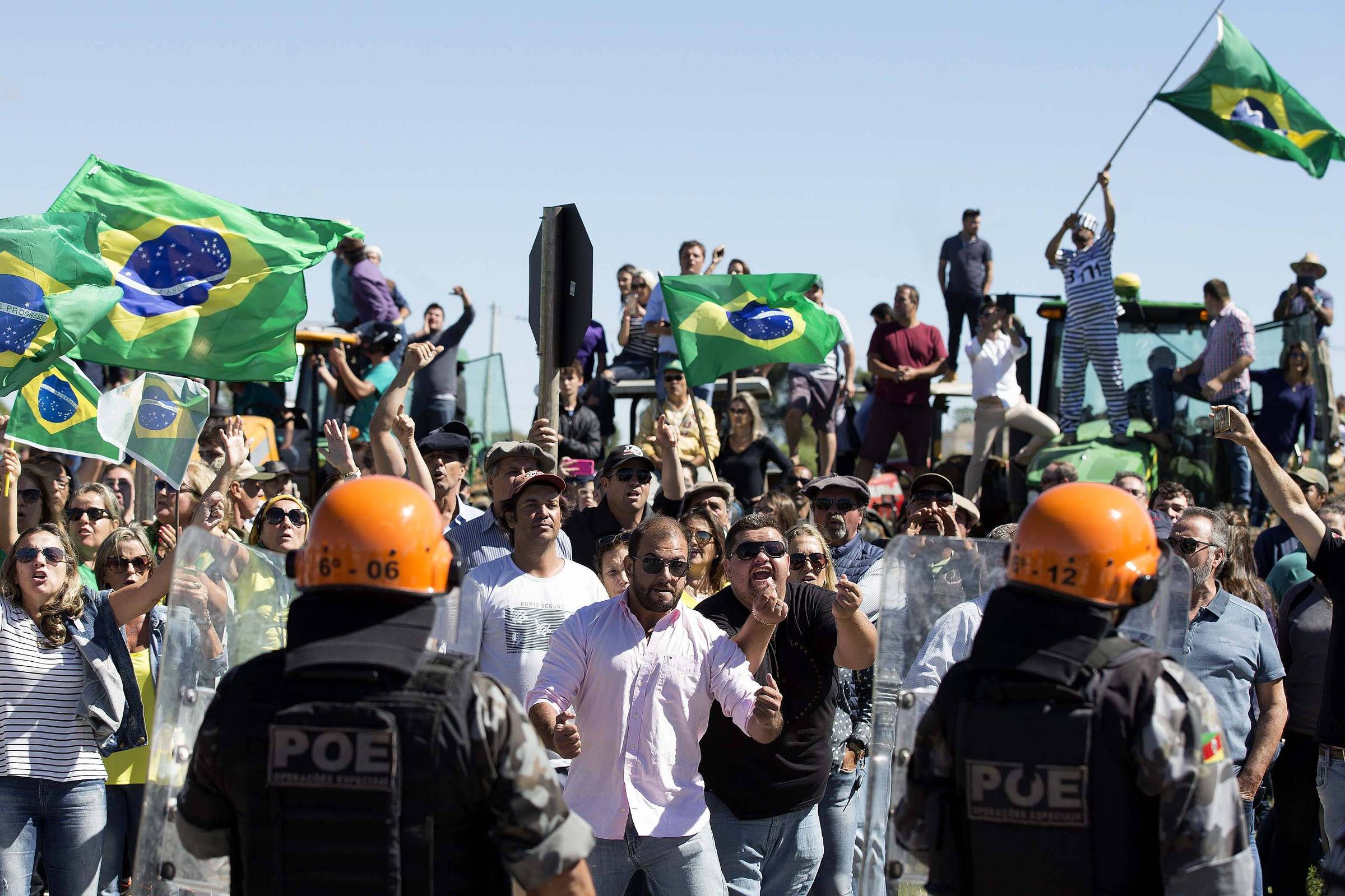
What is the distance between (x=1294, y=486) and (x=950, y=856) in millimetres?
3004

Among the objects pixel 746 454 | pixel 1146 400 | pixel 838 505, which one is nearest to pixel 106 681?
pixel 838 505

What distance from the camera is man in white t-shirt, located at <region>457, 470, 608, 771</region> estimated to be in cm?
575

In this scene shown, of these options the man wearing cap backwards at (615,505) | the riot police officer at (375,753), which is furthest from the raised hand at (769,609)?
the man wearing cap backwards at (615,505)

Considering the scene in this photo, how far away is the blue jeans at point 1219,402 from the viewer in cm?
1224

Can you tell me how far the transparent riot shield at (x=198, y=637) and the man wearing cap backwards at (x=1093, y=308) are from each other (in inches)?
390

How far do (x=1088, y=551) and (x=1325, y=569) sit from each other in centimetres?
297

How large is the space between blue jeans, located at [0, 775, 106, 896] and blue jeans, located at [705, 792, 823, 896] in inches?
95.9

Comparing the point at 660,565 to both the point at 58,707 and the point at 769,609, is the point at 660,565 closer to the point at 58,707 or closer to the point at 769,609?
the point at 769,609

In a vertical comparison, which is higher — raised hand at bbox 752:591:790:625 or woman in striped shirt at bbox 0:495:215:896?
raised hand at bbox 752:591:790:625

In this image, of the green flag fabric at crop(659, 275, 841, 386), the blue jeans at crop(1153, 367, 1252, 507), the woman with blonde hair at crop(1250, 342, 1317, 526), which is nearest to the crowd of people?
the green flag fabric at crop(659, 275, 841, 386)

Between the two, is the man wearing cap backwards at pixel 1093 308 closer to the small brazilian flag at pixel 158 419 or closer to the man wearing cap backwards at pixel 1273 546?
the man wearing cap backwards at pixel 1273 546

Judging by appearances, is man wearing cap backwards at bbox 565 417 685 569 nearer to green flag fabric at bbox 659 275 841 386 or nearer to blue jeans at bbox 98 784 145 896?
blue jeans at bbox 98 784 145 896

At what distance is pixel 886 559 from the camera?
483 centimetres

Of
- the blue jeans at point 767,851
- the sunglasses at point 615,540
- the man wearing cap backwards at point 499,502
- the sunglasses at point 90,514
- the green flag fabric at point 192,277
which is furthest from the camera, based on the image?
the green flag fabric at point 192,277
